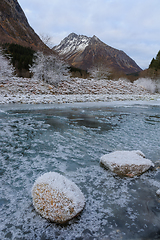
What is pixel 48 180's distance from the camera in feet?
8.27

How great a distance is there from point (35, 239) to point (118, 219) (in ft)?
3.98

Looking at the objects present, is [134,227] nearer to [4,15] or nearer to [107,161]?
[107,161]

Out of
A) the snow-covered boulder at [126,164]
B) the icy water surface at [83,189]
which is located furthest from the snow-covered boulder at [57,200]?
the snow-covered boulder at [126,164]

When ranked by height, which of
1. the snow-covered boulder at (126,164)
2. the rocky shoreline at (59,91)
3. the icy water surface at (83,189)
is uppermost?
the rocky shoreline at (59,91)

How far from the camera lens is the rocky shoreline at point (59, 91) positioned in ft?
58.8

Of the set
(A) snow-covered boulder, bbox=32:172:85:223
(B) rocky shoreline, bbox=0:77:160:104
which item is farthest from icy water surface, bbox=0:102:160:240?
(B) rocky shoreline, bbox=0:77:160:104

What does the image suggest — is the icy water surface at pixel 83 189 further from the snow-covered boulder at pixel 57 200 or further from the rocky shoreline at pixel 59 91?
the rocky shoreline at pixel 59 91

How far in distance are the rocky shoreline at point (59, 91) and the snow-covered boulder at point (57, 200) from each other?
14.8 m

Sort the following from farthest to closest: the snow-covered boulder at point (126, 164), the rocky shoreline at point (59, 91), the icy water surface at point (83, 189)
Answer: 1. the rocky shoreline at point (59, 91)
2. the snow-covered boulder at point (126, 164)
3. the icy water surface at point (83, 189)

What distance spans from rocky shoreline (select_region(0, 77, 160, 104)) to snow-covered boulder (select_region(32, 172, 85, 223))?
14815 mm

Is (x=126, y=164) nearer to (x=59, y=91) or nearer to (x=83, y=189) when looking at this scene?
(x=83, y=189)

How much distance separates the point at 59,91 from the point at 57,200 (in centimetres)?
2250

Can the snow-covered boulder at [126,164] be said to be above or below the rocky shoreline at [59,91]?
below

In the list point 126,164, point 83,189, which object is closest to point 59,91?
point 126,164
